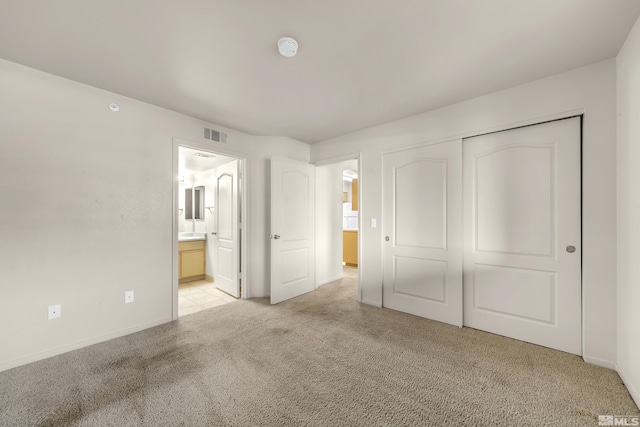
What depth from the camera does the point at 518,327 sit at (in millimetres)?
2527

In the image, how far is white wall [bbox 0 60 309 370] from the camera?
2.12m

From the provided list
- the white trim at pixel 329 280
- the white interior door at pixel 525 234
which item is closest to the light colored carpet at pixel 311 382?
the white interior door at pixel 525 234

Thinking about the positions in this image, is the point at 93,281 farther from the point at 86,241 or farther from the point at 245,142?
the point at 245,142

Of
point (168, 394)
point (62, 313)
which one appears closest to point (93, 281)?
point (62, 313)

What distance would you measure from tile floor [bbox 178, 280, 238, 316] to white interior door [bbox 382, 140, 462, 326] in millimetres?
2358

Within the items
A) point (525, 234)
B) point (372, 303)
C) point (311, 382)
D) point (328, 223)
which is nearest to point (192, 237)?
point (328, 223)

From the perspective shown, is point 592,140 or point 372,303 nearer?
point 592,140

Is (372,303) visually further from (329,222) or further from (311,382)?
(311,382)

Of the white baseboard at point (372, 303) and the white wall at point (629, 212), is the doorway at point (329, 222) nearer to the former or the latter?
the white baseboard at point (372, 303)

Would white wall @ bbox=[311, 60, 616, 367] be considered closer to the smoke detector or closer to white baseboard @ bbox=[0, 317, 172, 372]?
the smoke detector

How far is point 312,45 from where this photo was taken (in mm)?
1913

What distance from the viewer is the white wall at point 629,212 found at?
1692 millimetres

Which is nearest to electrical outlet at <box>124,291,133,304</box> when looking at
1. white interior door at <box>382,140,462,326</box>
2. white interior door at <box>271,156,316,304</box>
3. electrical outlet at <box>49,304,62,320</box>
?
electrical outlet at <box>49,304,62,320</box>

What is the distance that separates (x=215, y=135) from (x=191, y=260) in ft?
8.29
